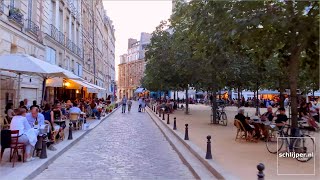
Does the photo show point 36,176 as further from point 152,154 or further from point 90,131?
point 90,131

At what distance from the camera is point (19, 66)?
11.9m

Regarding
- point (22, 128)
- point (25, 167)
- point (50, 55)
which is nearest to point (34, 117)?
point (22, 128)

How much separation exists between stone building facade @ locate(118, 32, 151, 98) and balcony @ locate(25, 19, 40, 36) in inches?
3770

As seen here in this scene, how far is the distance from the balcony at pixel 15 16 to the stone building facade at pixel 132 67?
324 ft

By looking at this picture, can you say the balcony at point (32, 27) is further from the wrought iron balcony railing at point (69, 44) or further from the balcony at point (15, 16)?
the wrought iron balcony railing at point (69, 44)

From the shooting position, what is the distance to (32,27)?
64.4 ft

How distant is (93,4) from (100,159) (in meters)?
44.8

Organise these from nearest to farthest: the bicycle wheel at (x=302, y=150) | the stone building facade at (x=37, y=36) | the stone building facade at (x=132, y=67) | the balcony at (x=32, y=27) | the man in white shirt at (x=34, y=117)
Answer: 1. the bicycle wheel at (x=302, y=150)
2. the man in white shirt at (x=34, y=117)
3. the stone building facade at (x=37, y=36)
4. the balcony at (x=32, y=27)
5. the stone building facade at (x=132, y=67)

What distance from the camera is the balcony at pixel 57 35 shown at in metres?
24.7

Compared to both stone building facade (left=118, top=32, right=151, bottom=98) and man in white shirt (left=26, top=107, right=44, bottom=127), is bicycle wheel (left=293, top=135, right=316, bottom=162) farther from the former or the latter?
stone building facade (left=118, top=32, right=151, bottom=98)

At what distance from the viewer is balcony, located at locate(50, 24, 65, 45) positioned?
2471 cm
